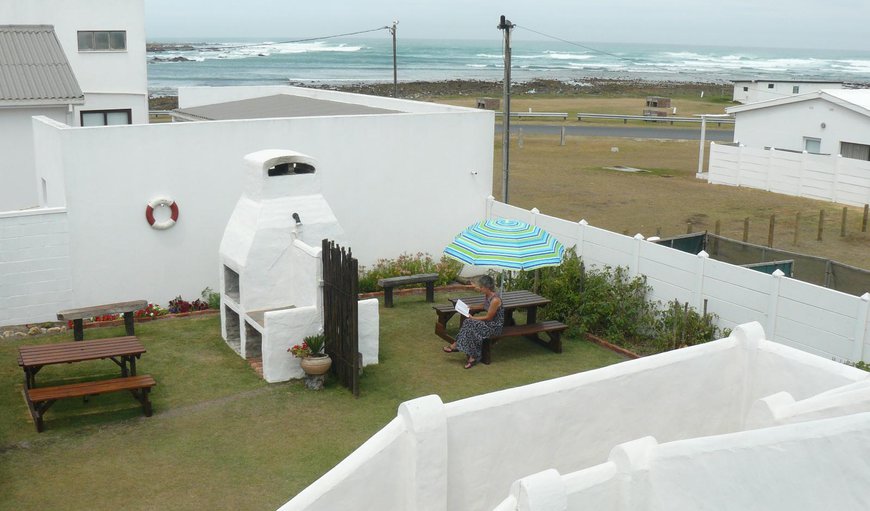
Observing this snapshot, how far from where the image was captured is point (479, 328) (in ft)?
42.4

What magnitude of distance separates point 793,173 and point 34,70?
2196 cm

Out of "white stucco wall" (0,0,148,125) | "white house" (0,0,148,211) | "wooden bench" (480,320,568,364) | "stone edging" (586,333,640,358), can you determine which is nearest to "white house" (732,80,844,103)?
"white stucco wall" (0,0,148,125)

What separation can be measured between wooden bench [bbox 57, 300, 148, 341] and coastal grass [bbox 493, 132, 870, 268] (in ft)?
39.2

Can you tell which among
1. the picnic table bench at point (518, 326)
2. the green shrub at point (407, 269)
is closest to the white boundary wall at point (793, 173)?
the green shrub at point (407, 269)

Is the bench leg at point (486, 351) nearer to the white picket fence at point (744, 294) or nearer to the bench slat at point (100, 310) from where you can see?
the white picket fence at point (744, 294)

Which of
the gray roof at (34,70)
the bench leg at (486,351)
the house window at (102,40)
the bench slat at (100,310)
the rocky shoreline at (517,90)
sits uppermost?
the house window at (102,40)

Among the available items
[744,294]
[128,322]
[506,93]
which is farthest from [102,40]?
[744,294]

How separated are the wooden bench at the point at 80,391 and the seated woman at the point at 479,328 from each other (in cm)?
437

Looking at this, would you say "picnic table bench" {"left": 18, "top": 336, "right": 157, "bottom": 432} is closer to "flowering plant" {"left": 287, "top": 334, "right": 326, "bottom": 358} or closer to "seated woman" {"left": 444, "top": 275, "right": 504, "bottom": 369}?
"flowering plant" {"left": 287, "top": 334, "right": 326, "bottom": 358}

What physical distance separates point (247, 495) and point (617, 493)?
14.0 feet

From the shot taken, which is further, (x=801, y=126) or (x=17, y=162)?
(x=801, y=126)

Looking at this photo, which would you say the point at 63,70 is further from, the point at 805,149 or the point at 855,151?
the point at 855,151

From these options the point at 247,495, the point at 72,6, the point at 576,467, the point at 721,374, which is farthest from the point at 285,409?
the point at 72,6

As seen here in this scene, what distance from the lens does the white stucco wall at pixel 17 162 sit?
18.4m
